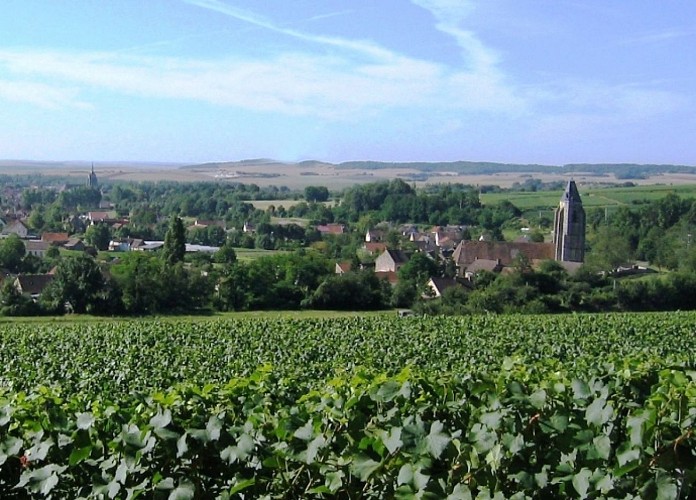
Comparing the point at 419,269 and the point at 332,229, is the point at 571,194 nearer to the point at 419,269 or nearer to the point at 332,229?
the point at 419,269

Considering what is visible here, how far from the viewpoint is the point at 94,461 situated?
3.94 m

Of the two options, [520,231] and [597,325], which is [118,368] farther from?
[520,231]

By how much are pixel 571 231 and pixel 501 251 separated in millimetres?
6721

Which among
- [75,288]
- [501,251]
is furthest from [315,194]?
[75,288]

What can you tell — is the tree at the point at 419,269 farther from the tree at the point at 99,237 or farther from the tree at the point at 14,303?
the tree at the point at 99,237

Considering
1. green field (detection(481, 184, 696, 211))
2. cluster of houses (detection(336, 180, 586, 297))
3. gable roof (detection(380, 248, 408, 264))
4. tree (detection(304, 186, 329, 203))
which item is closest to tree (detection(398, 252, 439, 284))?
cluster of houses (detection(336, 180, 586, 297))

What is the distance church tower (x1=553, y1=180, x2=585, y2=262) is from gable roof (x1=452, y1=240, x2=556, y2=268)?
0.97 m

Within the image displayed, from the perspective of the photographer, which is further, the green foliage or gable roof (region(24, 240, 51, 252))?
gable roof (region(24, 240, 51, 252))

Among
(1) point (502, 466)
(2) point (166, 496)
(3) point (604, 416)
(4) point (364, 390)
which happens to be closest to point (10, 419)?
(2) point (166, 496)

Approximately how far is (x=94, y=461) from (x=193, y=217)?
145 meters

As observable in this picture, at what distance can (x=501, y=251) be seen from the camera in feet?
247

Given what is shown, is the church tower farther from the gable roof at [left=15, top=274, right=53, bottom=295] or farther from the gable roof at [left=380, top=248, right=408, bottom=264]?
the gable roof at [left=15, top=274, right=53, bottom=295]

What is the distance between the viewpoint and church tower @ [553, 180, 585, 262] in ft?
247

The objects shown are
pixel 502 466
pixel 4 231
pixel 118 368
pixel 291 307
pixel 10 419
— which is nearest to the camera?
pixel 502 466
